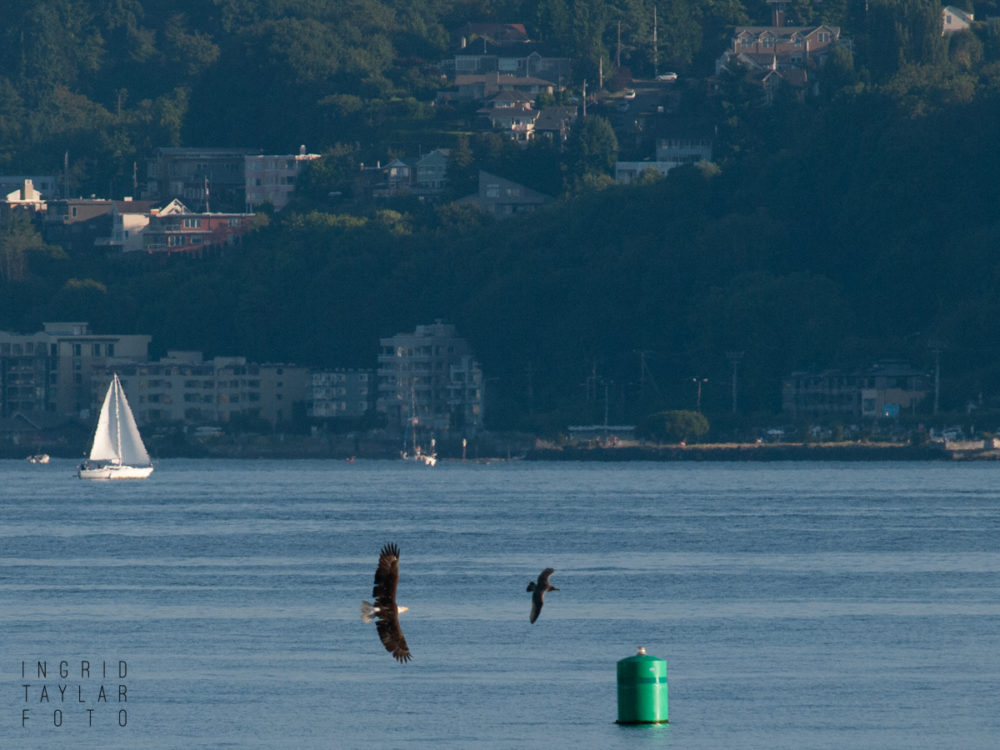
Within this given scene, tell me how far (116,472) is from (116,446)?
2816 mm

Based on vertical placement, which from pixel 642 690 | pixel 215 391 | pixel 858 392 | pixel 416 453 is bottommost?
pixel 642 690

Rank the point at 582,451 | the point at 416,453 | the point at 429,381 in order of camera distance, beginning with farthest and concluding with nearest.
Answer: the point at 429,381
the point at 416,453
the point at 582,451

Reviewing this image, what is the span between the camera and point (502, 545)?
3086 inches

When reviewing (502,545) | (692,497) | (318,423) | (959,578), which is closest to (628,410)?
(318,423)

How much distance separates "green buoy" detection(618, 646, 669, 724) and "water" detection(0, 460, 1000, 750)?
0.87 feet

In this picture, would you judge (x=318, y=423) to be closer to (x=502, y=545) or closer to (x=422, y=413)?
(x=422, y=413)

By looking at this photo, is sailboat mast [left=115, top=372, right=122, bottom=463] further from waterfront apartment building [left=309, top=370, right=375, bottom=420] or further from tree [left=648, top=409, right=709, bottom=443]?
waterfront apartment building [left=309, top=370, right=375, bottom=420]

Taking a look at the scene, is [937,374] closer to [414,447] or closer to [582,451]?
[582,451]

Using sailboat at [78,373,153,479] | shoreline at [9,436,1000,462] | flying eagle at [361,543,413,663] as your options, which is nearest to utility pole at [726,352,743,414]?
shoreline at [9,436,1000,462]

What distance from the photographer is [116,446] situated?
460 feet

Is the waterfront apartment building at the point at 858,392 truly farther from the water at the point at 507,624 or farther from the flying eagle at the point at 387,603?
the flying eagle at the point at 387,603

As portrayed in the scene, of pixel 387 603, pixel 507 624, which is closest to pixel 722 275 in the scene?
pixel 507 624

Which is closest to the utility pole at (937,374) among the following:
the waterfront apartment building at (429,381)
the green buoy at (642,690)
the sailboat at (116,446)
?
the waterfront apartment building at (429,381)

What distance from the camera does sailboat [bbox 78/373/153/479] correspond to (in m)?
138
